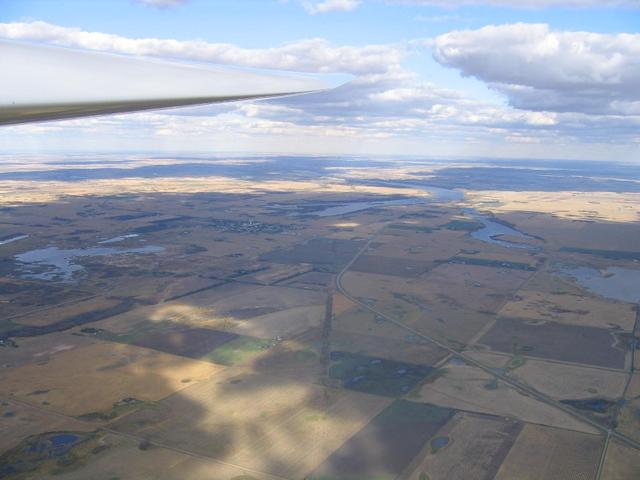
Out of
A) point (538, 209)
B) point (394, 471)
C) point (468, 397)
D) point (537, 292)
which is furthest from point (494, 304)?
point (538, 209)

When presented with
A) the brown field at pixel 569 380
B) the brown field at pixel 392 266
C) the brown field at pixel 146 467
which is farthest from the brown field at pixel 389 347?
the brown field at pixel 392 266

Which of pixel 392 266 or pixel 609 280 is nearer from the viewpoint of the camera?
pixel 609 280

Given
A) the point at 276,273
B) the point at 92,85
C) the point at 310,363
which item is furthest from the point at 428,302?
the point at 92,85

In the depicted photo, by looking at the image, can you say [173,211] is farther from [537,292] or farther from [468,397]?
[468,397]

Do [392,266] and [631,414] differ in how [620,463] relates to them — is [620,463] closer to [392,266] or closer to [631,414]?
[631,414]

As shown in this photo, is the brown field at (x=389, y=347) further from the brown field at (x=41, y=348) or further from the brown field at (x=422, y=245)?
the brown field at (x=422, y=245)

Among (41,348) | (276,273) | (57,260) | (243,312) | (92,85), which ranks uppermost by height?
(92,85)
